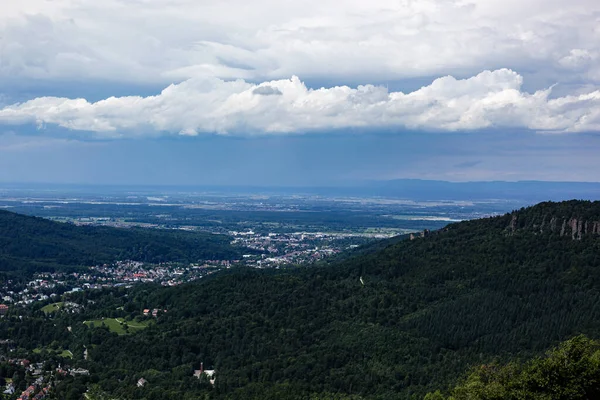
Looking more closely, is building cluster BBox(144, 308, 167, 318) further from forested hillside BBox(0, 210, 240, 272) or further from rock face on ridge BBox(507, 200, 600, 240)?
forested hillside BBox(0, 210, 240, 272)

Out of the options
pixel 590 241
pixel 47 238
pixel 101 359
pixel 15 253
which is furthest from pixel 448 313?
pixel 47 238

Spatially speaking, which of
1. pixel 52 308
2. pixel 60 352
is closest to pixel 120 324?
pixel 60 352

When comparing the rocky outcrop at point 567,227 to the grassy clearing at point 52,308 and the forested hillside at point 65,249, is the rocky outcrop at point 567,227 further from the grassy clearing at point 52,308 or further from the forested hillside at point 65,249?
the forested hillside at point 65,249

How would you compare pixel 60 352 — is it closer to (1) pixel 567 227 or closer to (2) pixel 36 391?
(2) pixel 36 391

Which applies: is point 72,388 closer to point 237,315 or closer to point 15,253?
point 237,315

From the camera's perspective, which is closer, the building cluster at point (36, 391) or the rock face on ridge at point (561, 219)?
the building cluster at point (36, 391)

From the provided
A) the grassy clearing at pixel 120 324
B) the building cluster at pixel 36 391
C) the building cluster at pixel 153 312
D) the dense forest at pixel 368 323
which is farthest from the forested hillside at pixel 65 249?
the building cluster at pixel 36 391

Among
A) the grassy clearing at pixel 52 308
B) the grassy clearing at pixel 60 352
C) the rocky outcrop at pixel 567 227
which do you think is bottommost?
the grassy clearing at pixel 60 352
